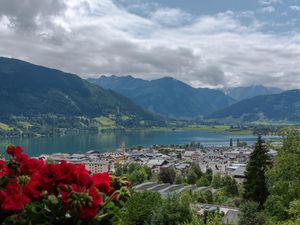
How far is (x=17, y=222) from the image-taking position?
2.66 meters

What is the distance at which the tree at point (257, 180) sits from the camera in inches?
1317

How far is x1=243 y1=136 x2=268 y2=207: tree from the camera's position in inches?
1317

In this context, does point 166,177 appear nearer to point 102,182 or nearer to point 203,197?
point 203,197

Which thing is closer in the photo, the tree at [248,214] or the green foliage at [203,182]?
the tree at [248,214]

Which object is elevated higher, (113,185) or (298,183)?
(113,185)

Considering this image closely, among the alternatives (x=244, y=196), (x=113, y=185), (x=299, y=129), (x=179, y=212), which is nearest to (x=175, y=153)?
(x=244, y=196)

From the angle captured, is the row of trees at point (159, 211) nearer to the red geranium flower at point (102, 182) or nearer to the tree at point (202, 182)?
the red geranium flower at point (102, 182)

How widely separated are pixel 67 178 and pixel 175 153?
146932 mm

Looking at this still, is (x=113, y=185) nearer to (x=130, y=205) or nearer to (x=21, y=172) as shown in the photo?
(x=21, y=172)

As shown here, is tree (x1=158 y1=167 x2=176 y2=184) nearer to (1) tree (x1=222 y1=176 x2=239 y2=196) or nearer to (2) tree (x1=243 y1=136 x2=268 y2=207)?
(1) tree (x1=222 y1=176 x2=239 y2=196)

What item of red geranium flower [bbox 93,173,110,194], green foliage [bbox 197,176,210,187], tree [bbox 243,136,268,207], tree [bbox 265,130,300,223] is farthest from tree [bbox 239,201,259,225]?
green foliage [bbox 197,176,210,187]

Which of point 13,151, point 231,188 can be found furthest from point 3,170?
point 231,188

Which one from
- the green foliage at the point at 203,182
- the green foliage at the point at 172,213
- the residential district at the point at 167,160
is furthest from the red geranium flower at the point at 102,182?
the residential district at the point at 167,160

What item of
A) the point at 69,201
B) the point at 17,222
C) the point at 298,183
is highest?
the point at 69,201
